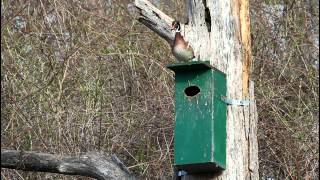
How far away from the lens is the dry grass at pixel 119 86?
6.55 meters

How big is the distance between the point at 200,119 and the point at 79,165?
73 centimetres

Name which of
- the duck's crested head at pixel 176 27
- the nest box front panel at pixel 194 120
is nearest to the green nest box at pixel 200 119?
the nest box front panel at pixel 194 120

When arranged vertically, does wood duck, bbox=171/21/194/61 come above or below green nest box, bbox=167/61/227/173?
above

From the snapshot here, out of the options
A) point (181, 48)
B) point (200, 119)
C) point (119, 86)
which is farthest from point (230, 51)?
point (119, 86)

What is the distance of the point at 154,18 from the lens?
482cm

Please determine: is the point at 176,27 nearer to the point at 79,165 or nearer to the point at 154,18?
the point at 154,18

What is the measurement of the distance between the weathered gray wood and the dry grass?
1417 mm

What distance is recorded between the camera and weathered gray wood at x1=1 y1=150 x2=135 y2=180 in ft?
15.7

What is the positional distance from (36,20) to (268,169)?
2.45 metres

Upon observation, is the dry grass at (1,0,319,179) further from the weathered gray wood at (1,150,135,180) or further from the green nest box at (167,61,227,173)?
the green nest box at (167,61,227,173)

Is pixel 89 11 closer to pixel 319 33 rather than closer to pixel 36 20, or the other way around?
pixel 36 20

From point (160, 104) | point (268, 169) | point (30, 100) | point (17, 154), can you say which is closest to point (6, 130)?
point (30, 100)

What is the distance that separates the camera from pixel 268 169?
6.66 m

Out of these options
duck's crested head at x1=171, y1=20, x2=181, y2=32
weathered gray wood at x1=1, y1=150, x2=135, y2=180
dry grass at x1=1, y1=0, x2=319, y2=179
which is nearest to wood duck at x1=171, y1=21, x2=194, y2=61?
duck's crested head at x1=171, y1=20, x2=181, y2=32
